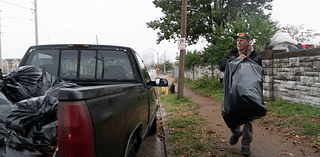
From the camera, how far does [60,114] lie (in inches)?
50.4

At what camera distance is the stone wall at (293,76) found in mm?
5598

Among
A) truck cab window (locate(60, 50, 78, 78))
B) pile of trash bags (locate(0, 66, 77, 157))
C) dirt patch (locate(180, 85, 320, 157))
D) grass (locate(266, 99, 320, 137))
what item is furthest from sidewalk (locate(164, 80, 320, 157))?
pile of trash bags (locate(0, 66, 77, 157))

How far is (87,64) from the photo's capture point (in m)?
3.15

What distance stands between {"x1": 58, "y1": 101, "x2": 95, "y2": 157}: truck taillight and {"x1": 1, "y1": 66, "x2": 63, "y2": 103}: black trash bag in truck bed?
40.7 inches

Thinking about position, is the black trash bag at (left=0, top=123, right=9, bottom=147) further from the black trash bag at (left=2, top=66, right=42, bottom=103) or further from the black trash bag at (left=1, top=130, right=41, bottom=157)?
the black trash bag at (left=2, top=66, right=42, bottom=103)

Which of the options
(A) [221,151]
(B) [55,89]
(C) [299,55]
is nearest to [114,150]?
(B) [55,89]

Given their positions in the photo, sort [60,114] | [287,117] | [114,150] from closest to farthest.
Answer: [60,114] → [114,150] → [287,117]

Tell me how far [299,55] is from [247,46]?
13.3 feet

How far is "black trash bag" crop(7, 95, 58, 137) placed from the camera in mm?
1361

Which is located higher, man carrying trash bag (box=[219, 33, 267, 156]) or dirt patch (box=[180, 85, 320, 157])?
man carrying trash bag (box=[219, 33, 267, 156])

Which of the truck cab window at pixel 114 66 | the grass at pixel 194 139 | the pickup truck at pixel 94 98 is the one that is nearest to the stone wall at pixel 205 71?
the grass at pixel 194 139

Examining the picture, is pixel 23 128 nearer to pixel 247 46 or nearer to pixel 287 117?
pixel 247 46

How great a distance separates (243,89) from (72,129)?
→ 7.27ft

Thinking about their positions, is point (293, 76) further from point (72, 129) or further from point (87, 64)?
point (72, 129)
